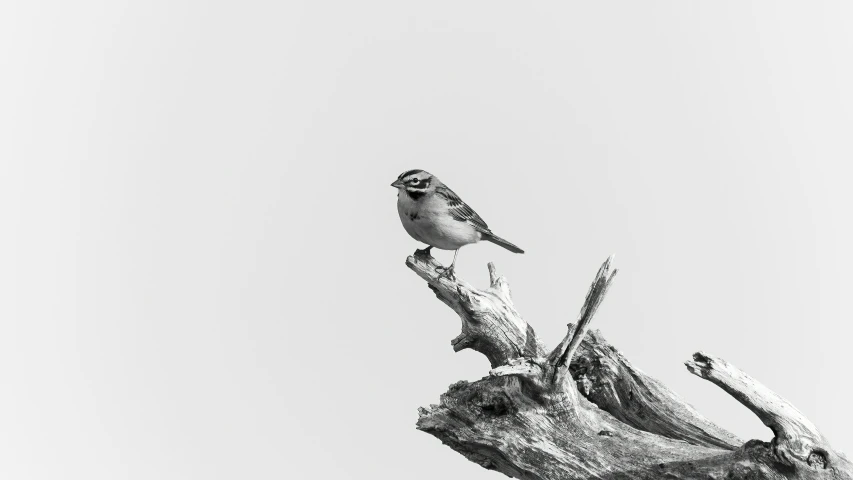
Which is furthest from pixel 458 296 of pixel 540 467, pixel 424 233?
pixel 540 467

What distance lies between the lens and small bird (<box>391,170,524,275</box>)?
10.2 metres

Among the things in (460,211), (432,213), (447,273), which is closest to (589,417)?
(447,273)

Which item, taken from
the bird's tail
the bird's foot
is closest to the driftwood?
the bird's foot

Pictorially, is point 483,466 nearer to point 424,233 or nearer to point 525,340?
point 525,340

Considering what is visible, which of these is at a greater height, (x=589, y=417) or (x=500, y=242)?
(x=500, y=242)

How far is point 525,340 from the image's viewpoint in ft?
32.4

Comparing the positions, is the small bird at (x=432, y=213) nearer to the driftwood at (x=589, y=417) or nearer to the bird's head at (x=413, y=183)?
the bird's head at (x=413, y=183)

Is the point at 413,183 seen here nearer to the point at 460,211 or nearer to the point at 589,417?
the point at 460,211

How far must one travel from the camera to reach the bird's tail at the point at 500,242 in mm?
11121

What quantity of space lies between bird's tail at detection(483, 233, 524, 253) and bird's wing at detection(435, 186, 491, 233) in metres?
0.11

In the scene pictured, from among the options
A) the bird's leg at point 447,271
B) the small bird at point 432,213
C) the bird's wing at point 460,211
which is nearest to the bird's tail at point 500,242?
the bird's wing at point 460,211

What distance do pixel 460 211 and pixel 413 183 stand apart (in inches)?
29.3

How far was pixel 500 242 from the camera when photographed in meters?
11.3

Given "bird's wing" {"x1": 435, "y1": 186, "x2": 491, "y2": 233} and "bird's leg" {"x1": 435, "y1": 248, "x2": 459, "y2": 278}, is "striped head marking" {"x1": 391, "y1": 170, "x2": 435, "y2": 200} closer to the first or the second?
"bird's wing" {"x1": 435, "y1": 186, "x2": 491, "y2": 233}
